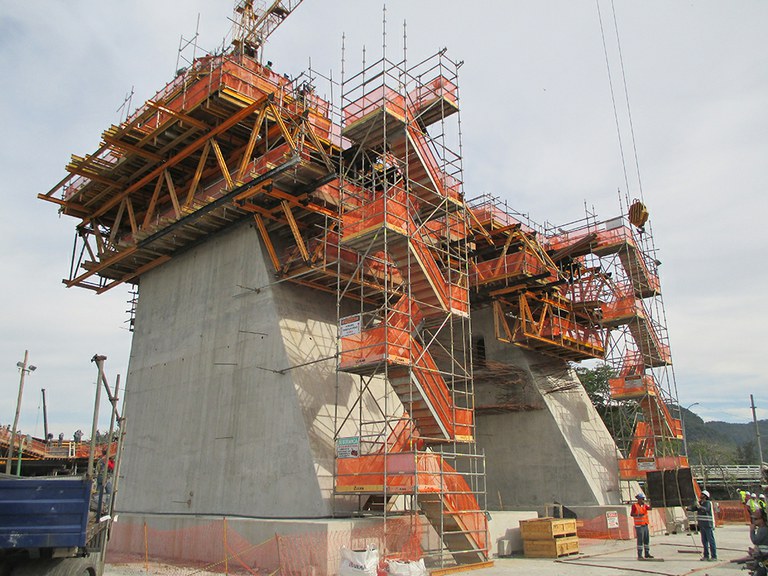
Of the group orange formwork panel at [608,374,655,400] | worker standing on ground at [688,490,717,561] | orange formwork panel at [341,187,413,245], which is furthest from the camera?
orange formwork panel at [608,374,655,400]

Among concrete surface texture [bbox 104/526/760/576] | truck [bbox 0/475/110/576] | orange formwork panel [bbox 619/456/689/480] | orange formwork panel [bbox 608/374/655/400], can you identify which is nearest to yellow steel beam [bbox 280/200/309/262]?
concrete surface texture [bbox 104/526/760/576]

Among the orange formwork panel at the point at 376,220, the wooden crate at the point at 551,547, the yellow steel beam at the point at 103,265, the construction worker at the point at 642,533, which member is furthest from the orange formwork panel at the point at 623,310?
the yellow steel beam at the point at 103,265

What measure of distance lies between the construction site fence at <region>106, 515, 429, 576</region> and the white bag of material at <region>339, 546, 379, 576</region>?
1.43 feet

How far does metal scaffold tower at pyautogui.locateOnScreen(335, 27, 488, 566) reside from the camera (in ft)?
53.4

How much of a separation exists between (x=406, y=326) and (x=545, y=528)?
283 inches

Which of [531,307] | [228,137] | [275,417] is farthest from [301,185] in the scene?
[531,307]

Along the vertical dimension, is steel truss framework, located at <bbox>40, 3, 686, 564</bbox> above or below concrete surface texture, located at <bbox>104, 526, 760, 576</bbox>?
above

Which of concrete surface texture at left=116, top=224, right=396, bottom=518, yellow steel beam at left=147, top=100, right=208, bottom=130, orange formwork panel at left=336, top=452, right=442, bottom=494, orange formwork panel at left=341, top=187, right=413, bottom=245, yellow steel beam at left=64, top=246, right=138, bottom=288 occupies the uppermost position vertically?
yellow steel beam at left=147, top=100, right=208, bottom=130

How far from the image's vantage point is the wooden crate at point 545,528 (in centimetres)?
1855

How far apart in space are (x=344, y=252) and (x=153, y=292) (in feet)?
33.2

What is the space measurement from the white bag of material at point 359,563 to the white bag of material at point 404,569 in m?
0.34

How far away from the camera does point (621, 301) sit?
28.6 metres

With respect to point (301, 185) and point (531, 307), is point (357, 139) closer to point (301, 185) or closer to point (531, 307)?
point (301, 185)

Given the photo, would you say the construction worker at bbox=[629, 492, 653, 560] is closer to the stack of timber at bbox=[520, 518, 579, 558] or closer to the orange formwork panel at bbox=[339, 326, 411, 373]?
the stack of timber at bbox=[520, 518, 579, 558]
